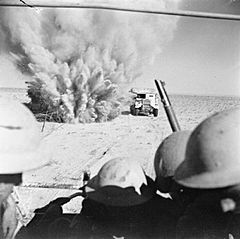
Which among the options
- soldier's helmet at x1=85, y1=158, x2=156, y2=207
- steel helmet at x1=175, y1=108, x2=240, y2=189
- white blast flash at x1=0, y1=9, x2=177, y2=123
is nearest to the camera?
steel helmet at x1=175, y1=108, x2=240, y2=189

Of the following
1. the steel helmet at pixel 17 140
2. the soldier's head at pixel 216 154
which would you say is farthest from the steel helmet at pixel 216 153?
the steel helmet at pixel 17 140

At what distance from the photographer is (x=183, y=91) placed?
2211mm

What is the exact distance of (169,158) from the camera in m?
1.55

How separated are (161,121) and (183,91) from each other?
203 millimetres

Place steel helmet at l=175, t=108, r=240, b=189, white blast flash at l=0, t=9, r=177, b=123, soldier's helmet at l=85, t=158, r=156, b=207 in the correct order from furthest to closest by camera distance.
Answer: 1. white blast flash at l=0, t=9, r=177, b=123
2. soldier's helmet at l=85, t=158, r=156, b=207
3. steel helmet at l=175, t=108, r=240, b=189

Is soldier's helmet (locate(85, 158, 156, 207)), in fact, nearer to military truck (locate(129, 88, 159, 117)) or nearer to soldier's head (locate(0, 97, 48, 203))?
soldier's head (locate(0, 97, 48, 203))

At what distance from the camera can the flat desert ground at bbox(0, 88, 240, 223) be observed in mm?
2244

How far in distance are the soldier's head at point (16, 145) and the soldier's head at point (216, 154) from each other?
418 millimetres

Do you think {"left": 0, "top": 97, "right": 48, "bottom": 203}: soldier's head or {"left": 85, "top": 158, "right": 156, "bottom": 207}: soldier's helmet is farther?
{"left": 85, "top": 158, "right": 156, "bottom": 207}: soldier's helmet

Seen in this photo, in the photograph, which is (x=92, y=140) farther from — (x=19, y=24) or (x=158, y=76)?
(x=19, y=24)

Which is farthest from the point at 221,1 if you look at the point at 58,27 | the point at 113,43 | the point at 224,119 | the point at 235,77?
the point at 224,119

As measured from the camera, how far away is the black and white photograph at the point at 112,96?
155cm

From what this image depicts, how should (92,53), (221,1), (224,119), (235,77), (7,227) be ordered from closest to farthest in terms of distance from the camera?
(224,119)
(7,227)
(221,1)
(235,77)
(92,53)

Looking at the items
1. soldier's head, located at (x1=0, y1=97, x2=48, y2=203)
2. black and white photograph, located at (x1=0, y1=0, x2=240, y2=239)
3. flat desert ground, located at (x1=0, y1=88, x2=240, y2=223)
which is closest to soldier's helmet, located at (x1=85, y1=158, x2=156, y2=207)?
black and white photograph, located at (x1=0, y1=0, x2=240, y2=239)
